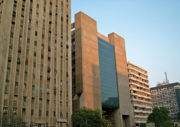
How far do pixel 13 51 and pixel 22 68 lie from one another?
4341 mm

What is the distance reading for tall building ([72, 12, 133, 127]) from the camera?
71.7 metres

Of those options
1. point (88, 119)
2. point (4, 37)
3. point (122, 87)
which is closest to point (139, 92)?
point (122, 87)

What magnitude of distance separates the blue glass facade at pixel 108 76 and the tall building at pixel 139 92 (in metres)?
26.7

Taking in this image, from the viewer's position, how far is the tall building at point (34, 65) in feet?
155

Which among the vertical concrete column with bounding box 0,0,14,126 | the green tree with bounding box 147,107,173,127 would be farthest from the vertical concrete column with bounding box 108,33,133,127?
the vertical concrete column with bounding box 0,0,14,126

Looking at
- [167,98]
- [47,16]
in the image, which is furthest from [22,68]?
[167,98]

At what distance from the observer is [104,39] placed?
9219cm

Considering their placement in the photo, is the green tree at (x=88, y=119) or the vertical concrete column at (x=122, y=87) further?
the vertical concrete column at (x=122, y=87)

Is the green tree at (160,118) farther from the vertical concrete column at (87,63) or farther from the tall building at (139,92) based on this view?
the vertical concrete column at (87,63)

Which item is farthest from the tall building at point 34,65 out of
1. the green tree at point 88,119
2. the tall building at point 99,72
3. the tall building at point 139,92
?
the tall building at point 139,92

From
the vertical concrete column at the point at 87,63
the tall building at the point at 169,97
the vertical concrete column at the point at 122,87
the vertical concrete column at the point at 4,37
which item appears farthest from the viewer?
the tall building at the point at 169,97

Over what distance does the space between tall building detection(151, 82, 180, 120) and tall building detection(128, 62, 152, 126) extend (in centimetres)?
6054

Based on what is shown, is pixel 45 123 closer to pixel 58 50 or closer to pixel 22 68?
pixel 22 68

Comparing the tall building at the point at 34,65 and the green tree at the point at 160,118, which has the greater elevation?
the tall building at the point at 34,65
